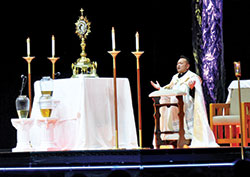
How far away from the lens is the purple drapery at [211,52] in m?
9.12

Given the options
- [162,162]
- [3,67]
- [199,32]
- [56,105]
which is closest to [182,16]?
[199,32]

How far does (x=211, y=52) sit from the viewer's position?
913cm

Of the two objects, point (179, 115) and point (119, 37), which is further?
point (119, 37)

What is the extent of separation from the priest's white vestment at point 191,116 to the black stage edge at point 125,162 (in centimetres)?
137

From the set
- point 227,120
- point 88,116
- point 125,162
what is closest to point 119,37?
point 227,120

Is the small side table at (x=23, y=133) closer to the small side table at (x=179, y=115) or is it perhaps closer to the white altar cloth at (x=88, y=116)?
the white altar cloth at (x=88, y=116)

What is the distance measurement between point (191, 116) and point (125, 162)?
6.14 ft

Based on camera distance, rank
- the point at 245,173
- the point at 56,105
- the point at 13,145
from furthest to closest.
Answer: the point at 13,145, the point at 56,105, the point at 245,173

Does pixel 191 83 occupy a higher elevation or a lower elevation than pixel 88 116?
higher

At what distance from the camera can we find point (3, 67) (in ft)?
30.1

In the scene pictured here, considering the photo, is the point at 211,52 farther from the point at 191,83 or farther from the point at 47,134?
the point at 47,134

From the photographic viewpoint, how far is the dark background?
364 inches

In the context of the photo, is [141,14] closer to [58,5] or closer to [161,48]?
[161,48]

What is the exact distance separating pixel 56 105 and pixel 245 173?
3.25m
